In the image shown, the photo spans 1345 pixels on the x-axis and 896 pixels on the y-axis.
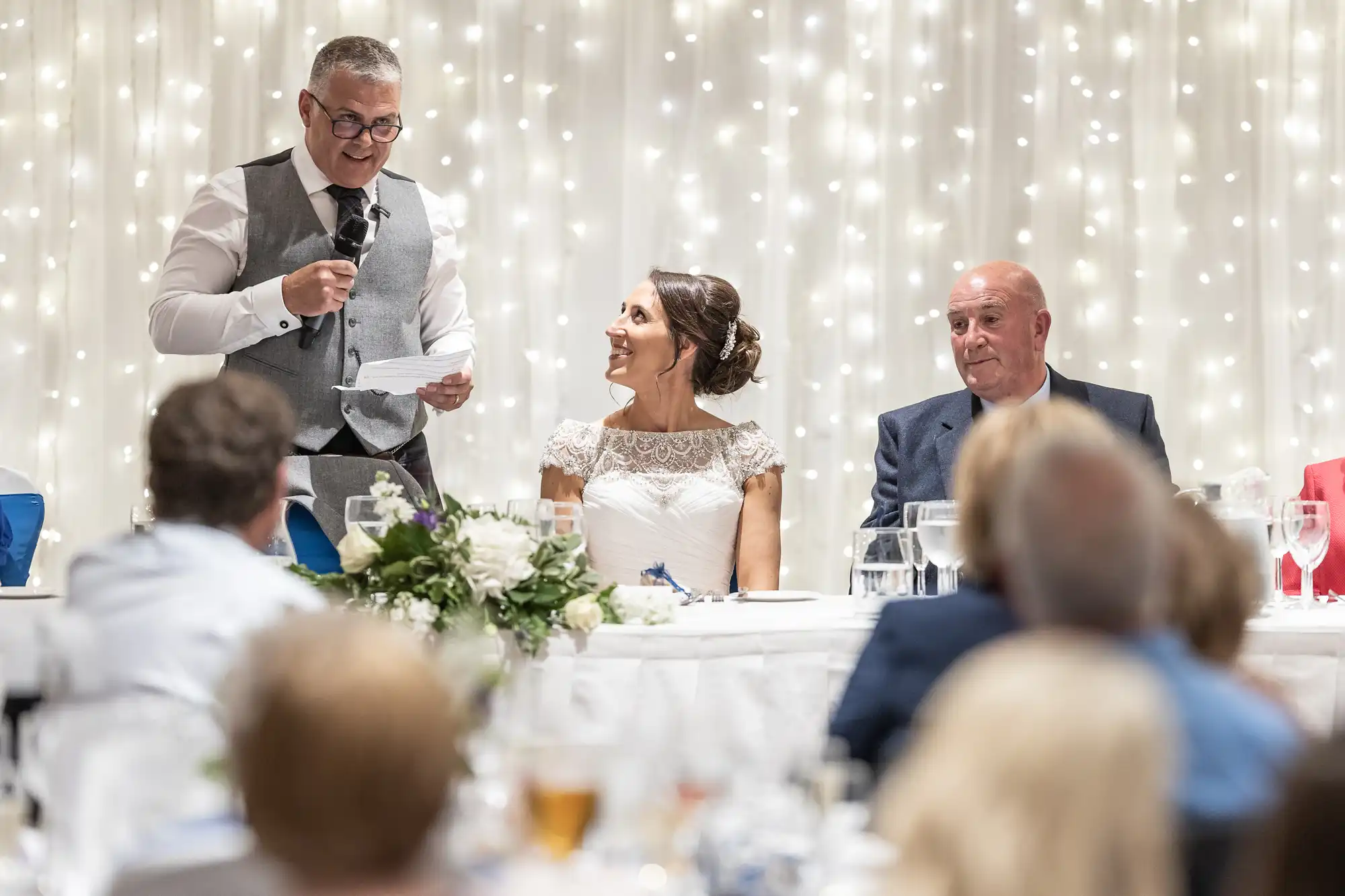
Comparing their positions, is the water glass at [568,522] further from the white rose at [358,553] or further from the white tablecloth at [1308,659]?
the white tablecloth at [1308,659]

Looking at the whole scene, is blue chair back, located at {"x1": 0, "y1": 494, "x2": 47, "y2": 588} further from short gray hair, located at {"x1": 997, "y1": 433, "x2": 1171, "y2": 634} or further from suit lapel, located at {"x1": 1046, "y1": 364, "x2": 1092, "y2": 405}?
short gray hair, located at {"x1": 997, "y1": 433, "x2": 1171, "y2": 634}

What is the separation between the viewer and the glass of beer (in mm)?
1174

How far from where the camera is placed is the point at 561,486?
147 inches

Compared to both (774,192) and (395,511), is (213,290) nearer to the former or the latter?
(395,511)

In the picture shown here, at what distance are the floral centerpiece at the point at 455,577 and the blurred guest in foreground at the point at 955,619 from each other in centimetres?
71

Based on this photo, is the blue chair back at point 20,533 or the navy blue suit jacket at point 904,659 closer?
the navy blue suit jacket at point 904,659

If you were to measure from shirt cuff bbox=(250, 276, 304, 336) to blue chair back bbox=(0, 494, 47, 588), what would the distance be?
2.10 ft

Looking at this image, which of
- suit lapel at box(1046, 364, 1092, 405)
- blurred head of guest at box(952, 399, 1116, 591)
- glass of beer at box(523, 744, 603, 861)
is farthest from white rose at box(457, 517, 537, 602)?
suit lapel at box(1046, 364, 1092, 405)

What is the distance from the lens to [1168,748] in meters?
0.73

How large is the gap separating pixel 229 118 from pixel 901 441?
96.5 inches

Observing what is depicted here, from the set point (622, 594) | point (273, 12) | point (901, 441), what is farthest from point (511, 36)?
point (622, 594)

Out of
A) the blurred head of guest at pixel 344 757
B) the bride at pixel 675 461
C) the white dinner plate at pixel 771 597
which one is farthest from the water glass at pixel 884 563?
the blurred head of guest at pixel 344 757

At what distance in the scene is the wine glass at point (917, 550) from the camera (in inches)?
99.6

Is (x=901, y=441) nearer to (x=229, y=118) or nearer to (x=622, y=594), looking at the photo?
(x=622, y=594)
